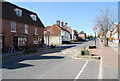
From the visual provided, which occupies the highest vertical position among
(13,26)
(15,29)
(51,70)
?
(13,26)

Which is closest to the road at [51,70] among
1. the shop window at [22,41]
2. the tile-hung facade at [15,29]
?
the tile-hung facade at [15,29]

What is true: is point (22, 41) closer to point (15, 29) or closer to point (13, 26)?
point (15, 29)

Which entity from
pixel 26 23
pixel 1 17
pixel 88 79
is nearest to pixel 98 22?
pixel 26 23

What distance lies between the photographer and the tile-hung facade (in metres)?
19.6

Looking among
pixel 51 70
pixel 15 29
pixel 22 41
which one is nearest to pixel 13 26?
pixel 15 29

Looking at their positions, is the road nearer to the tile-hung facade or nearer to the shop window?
the tile-hung facade

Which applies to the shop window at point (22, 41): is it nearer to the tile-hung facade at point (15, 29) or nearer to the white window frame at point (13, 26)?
the tile-hung facade at point (15, 29)

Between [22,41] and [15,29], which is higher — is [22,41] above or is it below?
below

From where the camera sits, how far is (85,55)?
47.7 feet

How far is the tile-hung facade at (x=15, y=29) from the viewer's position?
19625 millimetres

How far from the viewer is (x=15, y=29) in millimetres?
21844

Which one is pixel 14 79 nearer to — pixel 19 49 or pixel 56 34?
pixel 19 49

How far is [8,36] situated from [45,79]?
15228mm

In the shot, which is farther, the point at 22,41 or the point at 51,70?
the point at 22,41
